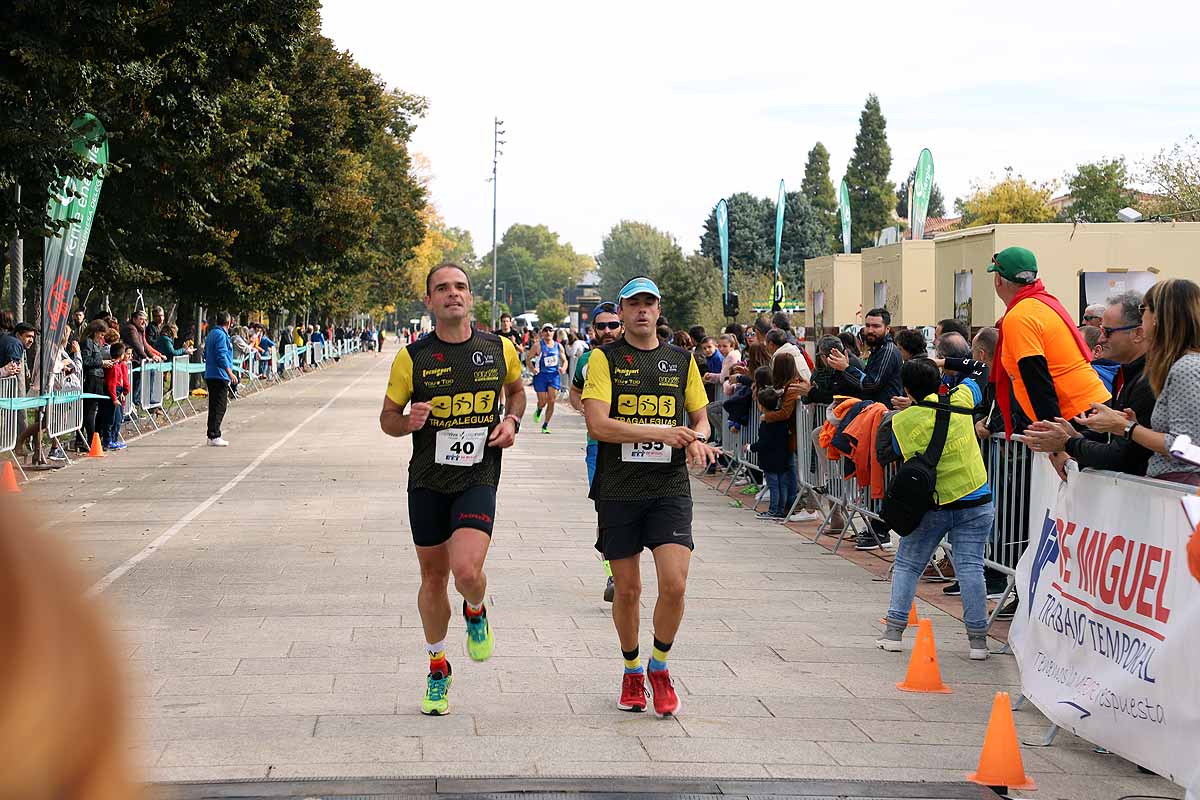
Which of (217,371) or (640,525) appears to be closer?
(640,525)

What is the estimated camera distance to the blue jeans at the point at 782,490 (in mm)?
15211

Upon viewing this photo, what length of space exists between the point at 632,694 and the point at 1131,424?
8.56ft

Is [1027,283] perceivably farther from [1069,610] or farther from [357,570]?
[357,570]

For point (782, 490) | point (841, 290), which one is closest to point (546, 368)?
point (782, 490)

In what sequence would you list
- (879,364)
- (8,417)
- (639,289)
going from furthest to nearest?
1. (8,417)
2. (879,364)
3. (639,289)

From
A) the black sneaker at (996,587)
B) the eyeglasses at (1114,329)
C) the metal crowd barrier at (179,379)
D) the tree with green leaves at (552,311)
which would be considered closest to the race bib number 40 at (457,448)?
the eyeglasses at (1114,329)

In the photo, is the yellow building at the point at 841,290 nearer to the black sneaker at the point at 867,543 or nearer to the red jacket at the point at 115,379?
the red jacket at the point at 115,379

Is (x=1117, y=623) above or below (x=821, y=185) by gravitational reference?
below

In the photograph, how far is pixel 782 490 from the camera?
1527 cm

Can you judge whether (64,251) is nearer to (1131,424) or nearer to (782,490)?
(782,490)

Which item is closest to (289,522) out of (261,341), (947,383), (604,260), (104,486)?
(104,486)

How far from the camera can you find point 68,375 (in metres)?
20.0

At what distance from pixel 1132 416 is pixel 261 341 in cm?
4636

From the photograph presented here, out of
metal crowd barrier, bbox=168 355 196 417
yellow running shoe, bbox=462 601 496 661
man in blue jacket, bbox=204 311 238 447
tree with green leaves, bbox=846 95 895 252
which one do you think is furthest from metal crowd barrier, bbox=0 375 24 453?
tree with green leaves, bbox=846 95 895 252
